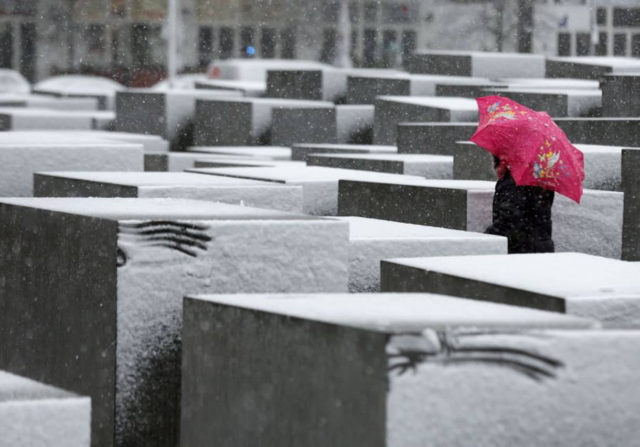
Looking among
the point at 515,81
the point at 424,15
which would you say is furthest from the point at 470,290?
the point at 424,15

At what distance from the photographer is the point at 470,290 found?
4.45 m

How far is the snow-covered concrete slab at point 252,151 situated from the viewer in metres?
11.2

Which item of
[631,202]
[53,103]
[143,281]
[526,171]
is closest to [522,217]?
[526,171]

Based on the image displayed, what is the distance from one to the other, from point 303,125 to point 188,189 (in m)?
6.68

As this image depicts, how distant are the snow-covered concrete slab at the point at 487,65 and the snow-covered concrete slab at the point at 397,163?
4.74 m

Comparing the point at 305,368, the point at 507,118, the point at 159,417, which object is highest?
the point at 507,118

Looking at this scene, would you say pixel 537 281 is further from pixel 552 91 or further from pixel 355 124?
→ pixel 355 124

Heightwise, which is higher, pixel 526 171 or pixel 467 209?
pixel 526 171

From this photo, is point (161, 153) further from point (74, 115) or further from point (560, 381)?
point (560, 381)

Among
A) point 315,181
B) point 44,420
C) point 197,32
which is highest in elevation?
point 197,32

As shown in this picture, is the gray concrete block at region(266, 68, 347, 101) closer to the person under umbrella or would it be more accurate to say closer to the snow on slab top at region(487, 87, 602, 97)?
the snow on slab top at region(487, 87, 602, 97)

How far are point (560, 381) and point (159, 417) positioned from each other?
1424 millimetres

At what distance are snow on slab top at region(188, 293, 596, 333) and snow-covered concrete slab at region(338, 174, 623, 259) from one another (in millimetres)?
2912

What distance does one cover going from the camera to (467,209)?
23.1ft
